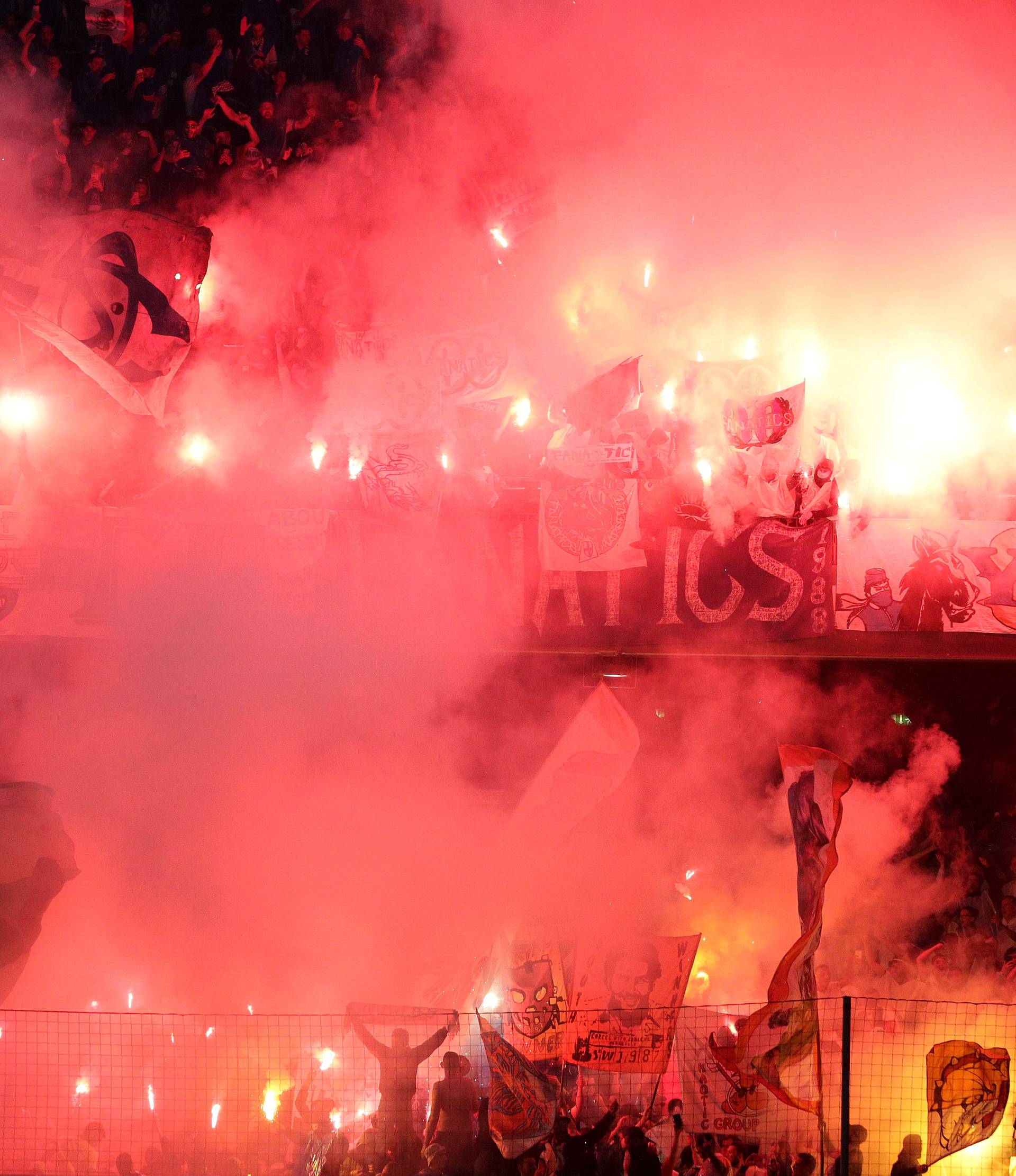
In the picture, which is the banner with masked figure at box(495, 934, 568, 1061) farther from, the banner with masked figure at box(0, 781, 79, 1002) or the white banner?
the banner with masked figure at box(0, 781, 79, 1002)

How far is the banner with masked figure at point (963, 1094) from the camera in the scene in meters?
3.29

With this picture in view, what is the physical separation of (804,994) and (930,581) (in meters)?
2.24

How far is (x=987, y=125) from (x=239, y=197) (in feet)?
13.1

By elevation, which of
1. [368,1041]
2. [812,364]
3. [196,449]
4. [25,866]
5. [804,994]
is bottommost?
[368,1041]

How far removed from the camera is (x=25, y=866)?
14.7 feet

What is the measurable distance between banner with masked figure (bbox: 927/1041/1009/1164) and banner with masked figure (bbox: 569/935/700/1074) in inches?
35.4

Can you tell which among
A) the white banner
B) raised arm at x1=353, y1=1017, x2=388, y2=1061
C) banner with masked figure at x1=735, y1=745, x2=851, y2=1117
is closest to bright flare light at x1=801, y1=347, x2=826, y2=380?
the white banner

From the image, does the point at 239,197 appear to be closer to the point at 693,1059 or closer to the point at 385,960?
the point at 385,960

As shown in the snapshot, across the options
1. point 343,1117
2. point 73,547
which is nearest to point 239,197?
point 73,547

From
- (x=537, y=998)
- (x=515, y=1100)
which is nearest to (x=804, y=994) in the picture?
(x=515, y=1100)

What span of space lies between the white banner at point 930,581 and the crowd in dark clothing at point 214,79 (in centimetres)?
337

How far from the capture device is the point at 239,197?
515 cm

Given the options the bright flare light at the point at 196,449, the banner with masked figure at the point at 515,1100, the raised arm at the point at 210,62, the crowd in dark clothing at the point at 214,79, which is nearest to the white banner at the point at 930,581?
the banner with masked figure at the point at 515,1100

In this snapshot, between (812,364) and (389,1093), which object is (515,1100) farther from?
(812,364)
